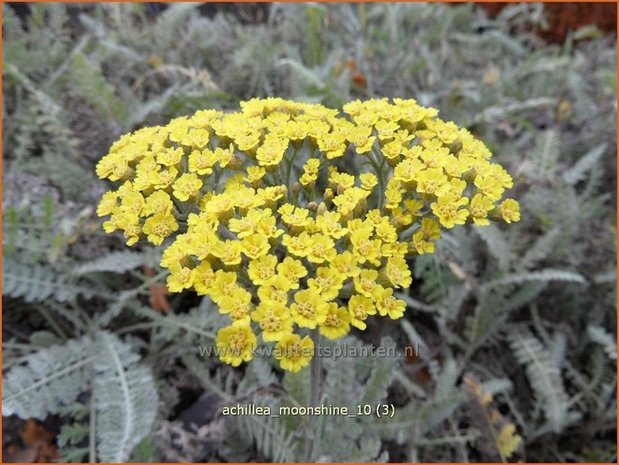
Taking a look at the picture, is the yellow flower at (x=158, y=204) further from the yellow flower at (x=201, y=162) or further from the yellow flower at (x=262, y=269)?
the yellow flower at (x=262, y=269)

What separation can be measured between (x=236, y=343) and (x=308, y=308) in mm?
152

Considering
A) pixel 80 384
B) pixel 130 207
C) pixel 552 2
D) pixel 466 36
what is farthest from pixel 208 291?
pixel 552 2

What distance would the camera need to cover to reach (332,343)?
1.83 metres

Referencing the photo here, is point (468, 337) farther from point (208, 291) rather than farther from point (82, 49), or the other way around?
point (82, 49)

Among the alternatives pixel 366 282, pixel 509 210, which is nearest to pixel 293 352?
pixel 366 282

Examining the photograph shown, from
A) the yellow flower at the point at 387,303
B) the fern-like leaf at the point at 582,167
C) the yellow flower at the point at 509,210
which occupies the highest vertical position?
the fern-like leaf at the point at 582,167

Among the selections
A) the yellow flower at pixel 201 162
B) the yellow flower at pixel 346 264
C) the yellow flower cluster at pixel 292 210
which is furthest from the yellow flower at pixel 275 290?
the yellow flower at pixel 201 162

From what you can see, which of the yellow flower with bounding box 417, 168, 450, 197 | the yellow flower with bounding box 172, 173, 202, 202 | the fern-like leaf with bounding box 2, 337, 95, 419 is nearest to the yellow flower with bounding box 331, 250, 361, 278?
the yellow flower with bounding box 417, 168, 450, 197

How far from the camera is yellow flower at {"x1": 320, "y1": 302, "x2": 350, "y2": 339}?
3.90 ft

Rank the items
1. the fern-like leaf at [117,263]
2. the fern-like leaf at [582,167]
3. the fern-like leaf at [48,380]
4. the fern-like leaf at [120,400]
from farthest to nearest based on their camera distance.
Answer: the fern-like leaf at [582,167] → the fern-like leaf at [117,263] → the fern-like leaf at [48,380] → the fern-like leaf at [120,400]

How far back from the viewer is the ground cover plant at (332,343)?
1.95 m

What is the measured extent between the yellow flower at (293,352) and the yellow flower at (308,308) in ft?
0.14

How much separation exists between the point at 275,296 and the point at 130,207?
1.32ft

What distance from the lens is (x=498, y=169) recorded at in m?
1.44
